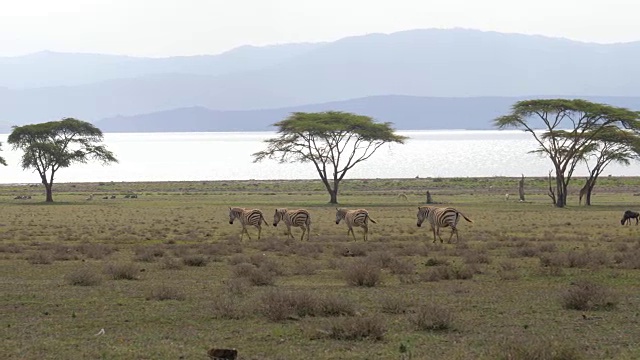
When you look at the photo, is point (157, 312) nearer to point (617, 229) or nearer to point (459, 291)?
point (459, 291)

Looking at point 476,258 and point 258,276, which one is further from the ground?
point 258,276

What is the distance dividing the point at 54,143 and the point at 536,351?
72689mm

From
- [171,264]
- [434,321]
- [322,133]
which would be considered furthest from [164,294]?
[322,133]

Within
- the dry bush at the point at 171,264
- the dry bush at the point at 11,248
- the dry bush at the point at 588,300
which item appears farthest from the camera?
the dry bush at the point at 11,248

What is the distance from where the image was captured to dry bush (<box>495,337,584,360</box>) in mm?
11125

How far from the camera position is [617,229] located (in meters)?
40.3

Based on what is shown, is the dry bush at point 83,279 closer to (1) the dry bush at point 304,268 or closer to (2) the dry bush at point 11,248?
(1) the dry bush at point 304,268

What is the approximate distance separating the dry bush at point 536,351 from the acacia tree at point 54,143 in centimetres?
6910

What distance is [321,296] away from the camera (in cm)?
1728

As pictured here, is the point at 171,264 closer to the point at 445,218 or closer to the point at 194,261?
the point at 194,261

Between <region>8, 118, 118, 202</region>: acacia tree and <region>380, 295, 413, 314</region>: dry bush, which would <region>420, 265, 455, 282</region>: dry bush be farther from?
<region>8, 118, 118, 202</region>: acacia tree

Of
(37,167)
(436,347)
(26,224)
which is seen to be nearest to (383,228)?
(26,224)

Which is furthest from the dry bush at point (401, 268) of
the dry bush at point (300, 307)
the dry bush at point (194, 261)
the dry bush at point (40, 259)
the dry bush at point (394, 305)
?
the dry bush at point (40, 259)

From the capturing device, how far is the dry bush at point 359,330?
13.5 m
